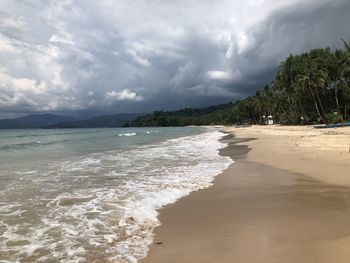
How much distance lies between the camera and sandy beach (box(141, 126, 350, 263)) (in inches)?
178

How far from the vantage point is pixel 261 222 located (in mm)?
5977

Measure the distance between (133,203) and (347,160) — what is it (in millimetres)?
9382

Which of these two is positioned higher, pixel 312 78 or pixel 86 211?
pixel 312 78

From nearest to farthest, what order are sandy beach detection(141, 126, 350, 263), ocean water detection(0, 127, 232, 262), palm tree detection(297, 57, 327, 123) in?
sandy beach detection(141, 126, 350, 263)
ocean water detection(0, 127, 232, 262)
palm tree detection(297, 57, 327, 123)

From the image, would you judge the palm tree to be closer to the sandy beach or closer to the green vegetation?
the green vegetation

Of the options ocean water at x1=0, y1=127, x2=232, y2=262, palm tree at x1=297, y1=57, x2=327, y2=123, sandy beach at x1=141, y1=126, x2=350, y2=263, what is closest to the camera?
sandy beach at x1=141, y1=126, x2=350, y2=263

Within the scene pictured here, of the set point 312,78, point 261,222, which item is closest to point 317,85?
point 312,78

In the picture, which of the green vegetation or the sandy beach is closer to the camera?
the sandy beach

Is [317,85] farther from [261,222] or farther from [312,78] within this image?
[261,222]

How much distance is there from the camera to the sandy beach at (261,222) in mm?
4512

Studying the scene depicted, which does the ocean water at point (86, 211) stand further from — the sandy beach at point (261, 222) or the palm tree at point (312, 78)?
the palm tree at point (312, 78)

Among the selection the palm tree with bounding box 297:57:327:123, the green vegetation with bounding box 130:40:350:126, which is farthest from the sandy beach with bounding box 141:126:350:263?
the palm tree with bounding box 297:57:327:123

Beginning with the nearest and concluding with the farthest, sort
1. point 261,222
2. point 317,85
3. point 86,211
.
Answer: point 261,222 < point 86,211 < point 317,85

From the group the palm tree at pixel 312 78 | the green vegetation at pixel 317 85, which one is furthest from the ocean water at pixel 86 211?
the palm tree at pixel 312 78
